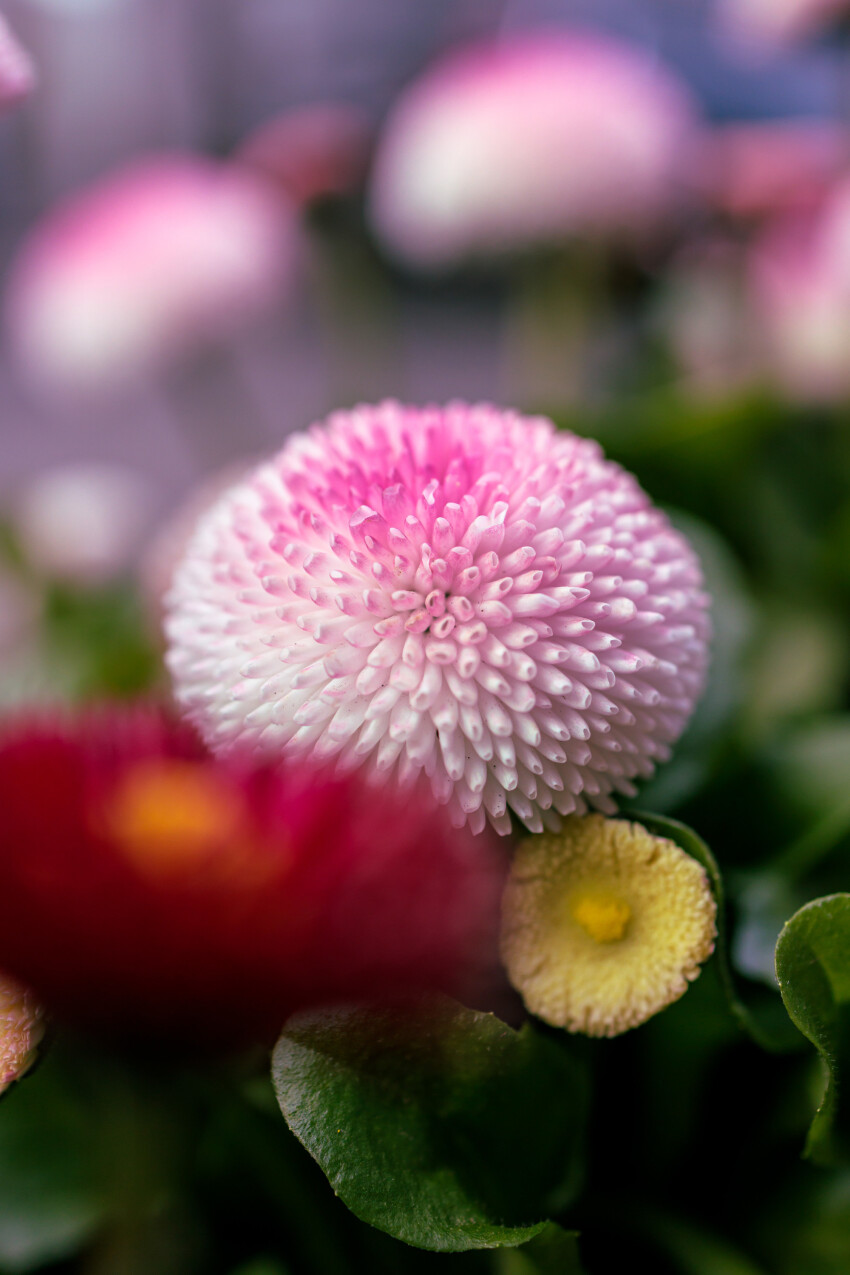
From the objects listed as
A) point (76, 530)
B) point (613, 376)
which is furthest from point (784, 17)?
point (76, 530)

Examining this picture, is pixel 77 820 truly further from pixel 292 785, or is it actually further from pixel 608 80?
pixel 608 80

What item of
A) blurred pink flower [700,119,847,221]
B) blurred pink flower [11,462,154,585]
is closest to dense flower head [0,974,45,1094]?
blurred pink flower [11,462,154,585]

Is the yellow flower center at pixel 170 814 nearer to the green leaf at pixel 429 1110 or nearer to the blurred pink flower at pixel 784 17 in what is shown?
the green leaf at pixel 429 1110

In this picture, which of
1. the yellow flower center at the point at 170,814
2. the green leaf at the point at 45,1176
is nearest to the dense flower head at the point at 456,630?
the yellow flower center at the point at 170,814

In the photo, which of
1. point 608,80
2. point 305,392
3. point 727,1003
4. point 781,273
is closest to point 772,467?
point 781,273

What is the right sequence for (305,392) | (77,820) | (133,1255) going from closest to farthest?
(77,820) < (133,1255) < (305,392)

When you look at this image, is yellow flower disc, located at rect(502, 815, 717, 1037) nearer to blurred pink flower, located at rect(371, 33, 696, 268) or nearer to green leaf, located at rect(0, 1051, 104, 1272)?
green leaf, located at rect(0, 1051, 104, 1272)
